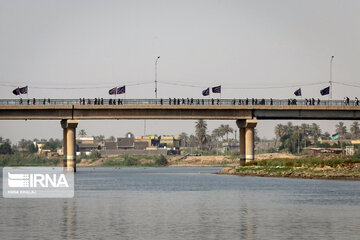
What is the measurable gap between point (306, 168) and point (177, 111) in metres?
28.4

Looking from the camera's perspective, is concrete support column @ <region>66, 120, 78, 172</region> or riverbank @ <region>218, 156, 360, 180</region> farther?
concrete support column @ <region>66, 120, 78, 172</region>

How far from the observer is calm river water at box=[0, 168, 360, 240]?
45.6 metres

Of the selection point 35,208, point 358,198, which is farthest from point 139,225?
point 358,198

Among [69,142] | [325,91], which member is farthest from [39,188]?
[325,91]

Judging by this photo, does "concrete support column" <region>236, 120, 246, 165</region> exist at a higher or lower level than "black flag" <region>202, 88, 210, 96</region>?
lower

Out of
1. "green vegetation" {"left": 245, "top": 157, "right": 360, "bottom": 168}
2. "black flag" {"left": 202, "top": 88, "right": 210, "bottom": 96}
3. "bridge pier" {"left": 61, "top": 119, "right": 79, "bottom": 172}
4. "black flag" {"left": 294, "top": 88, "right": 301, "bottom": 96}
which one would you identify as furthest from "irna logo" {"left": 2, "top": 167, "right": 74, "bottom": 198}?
"black flag" {"left": 294, "top": 88, "right": 301, "bottom": 96}

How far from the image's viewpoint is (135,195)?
81125 millimetres

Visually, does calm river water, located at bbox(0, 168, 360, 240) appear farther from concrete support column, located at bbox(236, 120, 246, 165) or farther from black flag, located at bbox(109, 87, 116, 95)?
concrete support column, located at bbox(236, 120, 246, 165)

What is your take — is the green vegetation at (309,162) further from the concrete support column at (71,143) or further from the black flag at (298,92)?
the concrete support column at (71,143)

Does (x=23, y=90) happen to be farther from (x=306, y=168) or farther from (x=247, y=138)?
(x=306, y=168)

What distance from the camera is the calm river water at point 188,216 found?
45.6 meters

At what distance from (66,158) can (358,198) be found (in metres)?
80.1

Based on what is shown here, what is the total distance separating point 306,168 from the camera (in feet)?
397

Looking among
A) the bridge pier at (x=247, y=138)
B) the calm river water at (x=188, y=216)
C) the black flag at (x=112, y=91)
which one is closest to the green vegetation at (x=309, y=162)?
the bridge pier at (x=247, y=138)
